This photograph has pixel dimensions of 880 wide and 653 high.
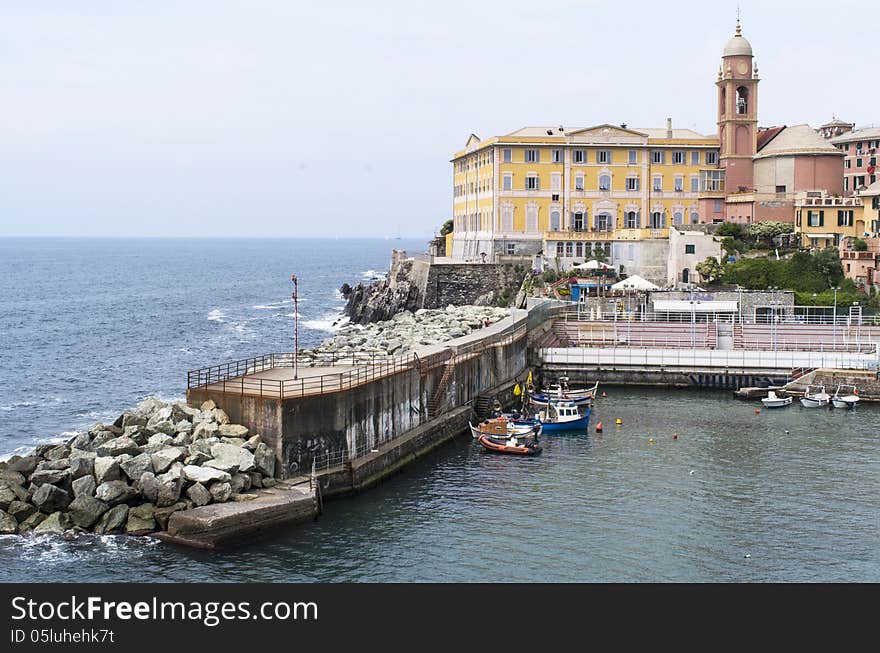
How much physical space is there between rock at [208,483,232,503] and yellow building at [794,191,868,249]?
6139 cm

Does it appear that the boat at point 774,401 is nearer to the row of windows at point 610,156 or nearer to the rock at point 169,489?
the rock at point 169,489

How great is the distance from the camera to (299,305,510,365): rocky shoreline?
180ft

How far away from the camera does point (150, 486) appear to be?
116 feet

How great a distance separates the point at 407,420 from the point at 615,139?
175ft

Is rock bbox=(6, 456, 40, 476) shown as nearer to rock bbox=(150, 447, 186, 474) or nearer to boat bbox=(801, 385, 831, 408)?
rock bbox=(150, 447, 186, 474)

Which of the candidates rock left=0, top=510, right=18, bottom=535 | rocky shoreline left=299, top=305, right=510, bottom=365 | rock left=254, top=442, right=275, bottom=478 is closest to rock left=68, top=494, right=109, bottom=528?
rock left=0, top=510, right=18, bottom=535

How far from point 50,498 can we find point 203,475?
183 inches

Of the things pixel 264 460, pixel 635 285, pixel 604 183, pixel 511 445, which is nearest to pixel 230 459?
pixel 264 460

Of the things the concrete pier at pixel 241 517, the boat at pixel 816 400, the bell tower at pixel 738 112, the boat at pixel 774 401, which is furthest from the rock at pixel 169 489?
the bell tower at pixel 738 112

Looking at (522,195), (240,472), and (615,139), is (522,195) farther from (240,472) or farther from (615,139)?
(240,472)

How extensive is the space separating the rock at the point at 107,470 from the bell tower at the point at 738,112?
68231 mm

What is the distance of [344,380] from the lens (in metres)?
43.2

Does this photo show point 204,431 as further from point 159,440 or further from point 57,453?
point 57,453

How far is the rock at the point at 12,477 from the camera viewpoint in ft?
118
